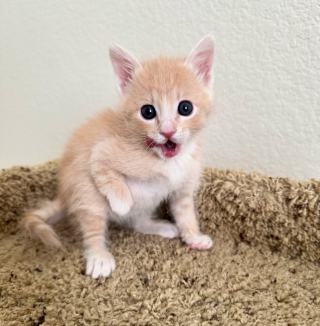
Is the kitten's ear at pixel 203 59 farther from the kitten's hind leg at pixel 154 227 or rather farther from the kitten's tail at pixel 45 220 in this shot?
the kitten's tail at pixel 45 220

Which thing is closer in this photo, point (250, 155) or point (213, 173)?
point (213, 173)

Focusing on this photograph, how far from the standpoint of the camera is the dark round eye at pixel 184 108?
2.95 feet

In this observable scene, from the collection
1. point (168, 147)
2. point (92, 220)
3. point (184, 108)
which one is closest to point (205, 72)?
point (184, 108)

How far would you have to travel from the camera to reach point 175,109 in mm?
886

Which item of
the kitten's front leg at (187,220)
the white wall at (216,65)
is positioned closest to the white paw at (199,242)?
the kitten's front leg at (187,220)

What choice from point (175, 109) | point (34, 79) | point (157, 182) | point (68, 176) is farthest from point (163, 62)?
point (34, 79)

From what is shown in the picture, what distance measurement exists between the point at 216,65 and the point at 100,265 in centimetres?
90

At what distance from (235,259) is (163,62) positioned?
69 cm

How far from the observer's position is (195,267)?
0.92 m

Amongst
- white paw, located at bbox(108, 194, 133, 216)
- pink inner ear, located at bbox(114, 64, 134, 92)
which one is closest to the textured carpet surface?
white paw, located at bbox(108, 194, 133, 216)

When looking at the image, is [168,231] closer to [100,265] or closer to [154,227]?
[154,227]

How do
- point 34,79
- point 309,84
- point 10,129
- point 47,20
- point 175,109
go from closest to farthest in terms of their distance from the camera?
point 175,109
point 309,84
point 47,20
point 34,79
point 10,129

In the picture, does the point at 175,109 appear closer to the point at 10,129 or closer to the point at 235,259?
the point at 235,259

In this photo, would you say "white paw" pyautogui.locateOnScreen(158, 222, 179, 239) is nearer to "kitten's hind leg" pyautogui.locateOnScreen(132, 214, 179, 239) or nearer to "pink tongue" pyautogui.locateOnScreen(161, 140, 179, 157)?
"kitten's hind leg" pyautogui.locateOnScreen(132, 214, 179, 239)
